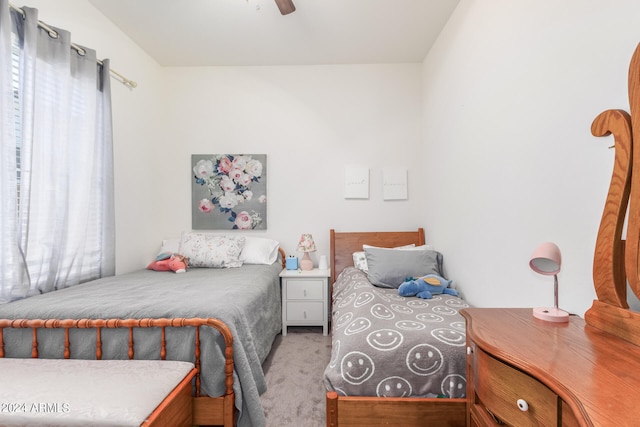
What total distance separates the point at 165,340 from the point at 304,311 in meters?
1.53

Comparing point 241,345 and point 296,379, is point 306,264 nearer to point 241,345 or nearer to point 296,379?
point 296,379

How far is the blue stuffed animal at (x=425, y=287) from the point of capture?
215cm

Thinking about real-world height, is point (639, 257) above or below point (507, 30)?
below

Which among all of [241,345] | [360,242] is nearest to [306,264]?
[360,242]

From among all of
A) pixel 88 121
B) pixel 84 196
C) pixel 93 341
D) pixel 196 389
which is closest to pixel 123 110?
pixel 88 121

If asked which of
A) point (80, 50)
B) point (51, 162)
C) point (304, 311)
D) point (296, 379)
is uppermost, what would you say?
point (80, 50)

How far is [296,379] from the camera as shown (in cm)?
213

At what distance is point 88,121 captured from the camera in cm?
228

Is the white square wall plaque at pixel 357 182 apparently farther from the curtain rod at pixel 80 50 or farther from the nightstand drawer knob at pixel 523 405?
the nightstand drawer knob at pixel 523 405

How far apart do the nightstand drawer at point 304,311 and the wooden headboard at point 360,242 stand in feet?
1.29

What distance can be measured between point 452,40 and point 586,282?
6.71 ft

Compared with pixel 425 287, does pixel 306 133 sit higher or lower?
higher

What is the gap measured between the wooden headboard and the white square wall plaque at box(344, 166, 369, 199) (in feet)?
1.34

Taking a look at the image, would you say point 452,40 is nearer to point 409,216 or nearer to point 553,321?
point 409,216
